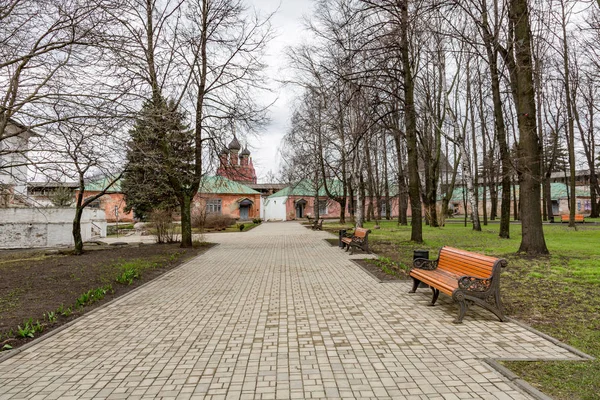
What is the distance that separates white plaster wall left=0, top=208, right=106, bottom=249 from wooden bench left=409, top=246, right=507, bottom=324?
1826cm

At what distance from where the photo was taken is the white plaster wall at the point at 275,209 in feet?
187

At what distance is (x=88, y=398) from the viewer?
3248 mm

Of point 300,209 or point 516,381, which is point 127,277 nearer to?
point 516,381

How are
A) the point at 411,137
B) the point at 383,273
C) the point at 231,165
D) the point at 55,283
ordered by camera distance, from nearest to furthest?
the point at 55,283, the point at 383,273, the point at 411,137, the point at 231,165

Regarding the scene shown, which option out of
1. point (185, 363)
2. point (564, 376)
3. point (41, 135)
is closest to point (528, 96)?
point (564, 376)

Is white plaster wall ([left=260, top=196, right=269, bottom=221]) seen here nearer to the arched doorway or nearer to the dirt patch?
the arched doorway

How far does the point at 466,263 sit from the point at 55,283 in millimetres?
8538

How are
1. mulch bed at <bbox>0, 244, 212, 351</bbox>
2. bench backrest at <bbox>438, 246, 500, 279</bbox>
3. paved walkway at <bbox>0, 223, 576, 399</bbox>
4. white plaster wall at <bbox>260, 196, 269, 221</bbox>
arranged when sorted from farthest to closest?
white plaster wall at <bbox>260, 196, 269, 221</bbox>, mulch bed at <bbox>0, 244, 212, 351</bbox>, bench backrest at <bbox>438, 246, 500, 279</bbox>, paved walkway at <bbox>0, 223, 576, 399</bbox>

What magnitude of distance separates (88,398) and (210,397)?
1070 millimetres

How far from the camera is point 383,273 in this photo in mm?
9188

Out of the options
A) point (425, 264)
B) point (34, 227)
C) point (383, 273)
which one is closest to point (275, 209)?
point (34, 227)

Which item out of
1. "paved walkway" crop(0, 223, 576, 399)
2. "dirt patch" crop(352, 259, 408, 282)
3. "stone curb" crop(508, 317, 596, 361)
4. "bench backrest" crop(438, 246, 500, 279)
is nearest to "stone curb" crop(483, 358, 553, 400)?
"paved walkway" crop(0, 223, 576, 399)

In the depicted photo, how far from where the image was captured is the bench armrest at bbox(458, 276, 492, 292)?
17.3 ft

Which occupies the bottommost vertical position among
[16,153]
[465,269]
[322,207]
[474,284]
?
[474,284]
